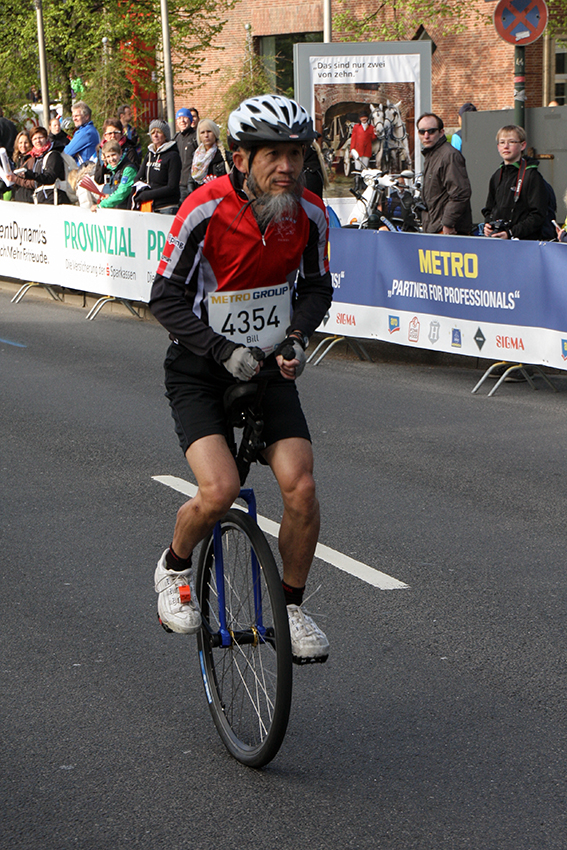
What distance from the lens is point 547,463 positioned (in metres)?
7.96

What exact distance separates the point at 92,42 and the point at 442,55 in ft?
36.4

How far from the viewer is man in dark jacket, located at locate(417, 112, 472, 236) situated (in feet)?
40.1

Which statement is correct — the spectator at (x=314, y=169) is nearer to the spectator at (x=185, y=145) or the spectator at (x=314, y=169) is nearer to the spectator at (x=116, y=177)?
the spectator at (x=116, y=177)

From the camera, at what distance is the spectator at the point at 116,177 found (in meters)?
16.2

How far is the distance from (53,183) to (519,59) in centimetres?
727

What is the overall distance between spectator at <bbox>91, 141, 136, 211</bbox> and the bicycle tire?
1247 cm

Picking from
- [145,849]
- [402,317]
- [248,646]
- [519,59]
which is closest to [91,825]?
[145,849]

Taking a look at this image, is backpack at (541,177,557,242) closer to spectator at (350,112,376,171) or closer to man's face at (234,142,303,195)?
spectator at (350,112,376,171)

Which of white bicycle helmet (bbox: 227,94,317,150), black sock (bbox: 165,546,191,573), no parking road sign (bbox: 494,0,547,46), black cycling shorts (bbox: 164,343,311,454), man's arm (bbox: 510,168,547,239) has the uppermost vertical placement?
no parking road sign (bbox: 494,0,547,46)

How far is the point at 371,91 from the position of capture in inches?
653

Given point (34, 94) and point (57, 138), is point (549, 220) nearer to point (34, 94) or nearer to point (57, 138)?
point (57, 138)

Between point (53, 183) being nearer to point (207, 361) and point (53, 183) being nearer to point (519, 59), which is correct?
point (519, 59)

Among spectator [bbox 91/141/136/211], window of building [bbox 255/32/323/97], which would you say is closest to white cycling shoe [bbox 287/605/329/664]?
spectator [bbox 91/141/136/211]

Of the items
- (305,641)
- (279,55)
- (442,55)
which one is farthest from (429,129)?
(279,55)
